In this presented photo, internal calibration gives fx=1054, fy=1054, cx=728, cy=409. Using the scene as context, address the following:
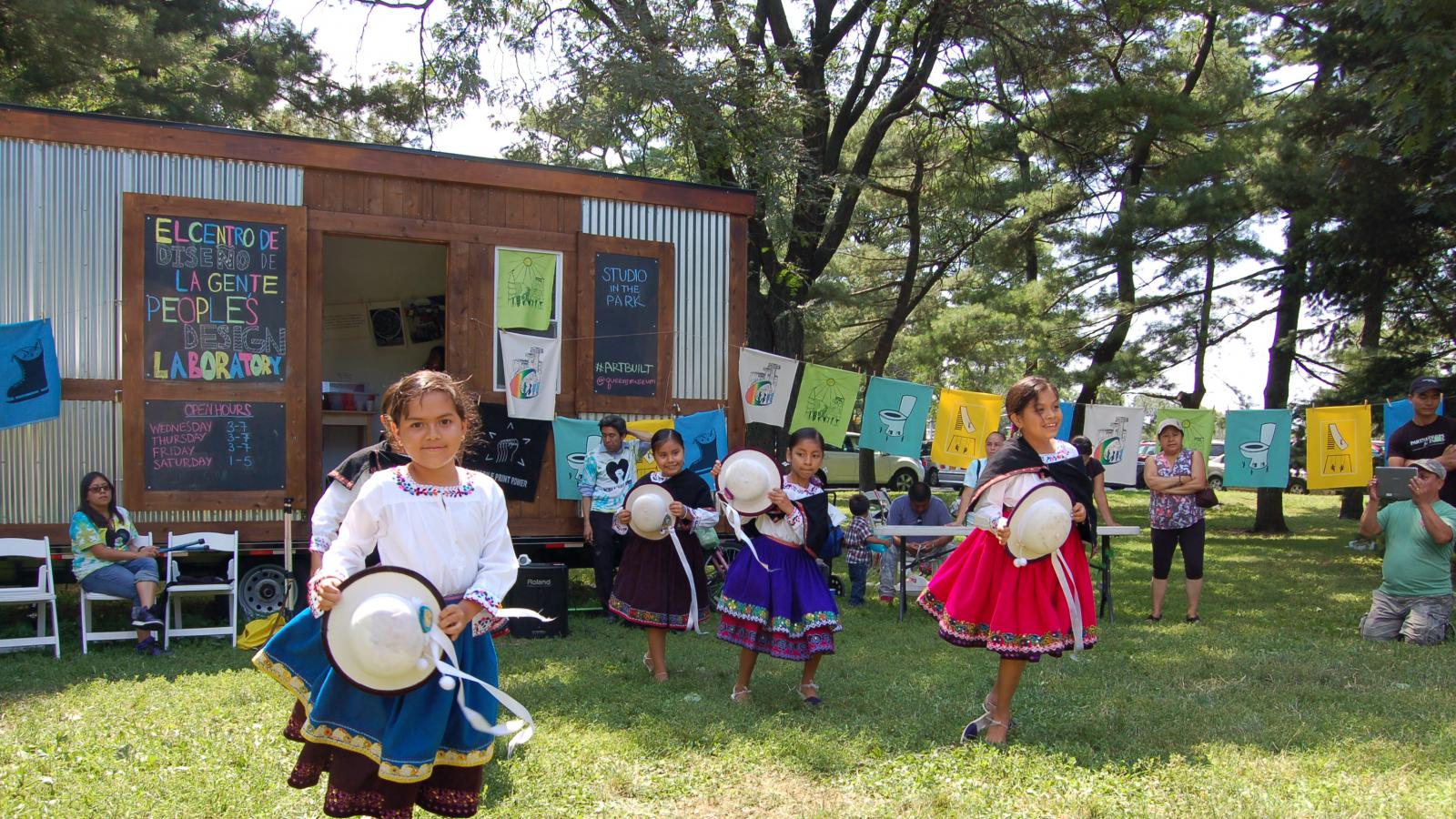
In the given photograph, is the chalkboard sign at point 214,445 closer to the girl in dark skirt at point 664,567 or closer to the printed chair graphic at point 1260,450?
the girl in dark skirt at point 664,567

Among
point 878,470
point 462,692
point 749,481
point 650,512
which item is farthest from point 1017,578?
point 878,470

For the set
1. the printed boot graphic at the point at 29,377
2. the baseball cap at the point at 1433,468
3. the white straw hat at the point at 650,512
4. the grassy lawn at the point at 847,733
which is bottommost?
the grassy lawn at the point at 847,733

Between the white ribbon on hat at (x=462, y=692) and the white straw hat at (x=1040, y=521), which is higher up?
the white straw hat at (x=1040, y=521)

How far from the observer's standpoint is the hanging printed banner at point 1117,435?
11.5m

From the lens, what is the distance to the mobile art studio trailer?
24.3 feet

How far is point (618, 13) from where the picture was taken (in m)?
13.1

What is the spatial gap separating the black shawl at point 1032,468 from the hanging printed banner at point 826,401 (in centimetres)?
479

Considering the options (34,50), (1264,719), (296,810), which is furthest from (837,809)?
(34,50)

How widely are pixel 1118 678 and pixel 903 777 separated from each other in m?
2.45

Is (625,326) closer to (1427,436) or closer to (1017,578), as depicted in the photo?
(1017,578)

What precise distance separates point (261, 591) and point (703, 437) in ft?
12.2

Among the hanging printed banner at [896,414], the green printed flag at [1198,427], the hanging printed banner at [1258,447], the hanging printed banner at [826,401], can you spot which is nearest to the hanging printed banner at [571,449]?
the hanging printed banner at [826,401]

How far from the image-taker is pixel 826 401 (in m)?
9.81

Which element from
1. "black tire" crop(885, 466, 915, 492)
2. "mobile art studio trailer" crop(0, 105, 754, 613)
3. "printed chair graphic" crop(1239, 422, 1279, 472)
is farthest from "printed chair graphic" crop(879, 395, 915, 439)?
"black tire" crop(885, 466, 915, 492)
